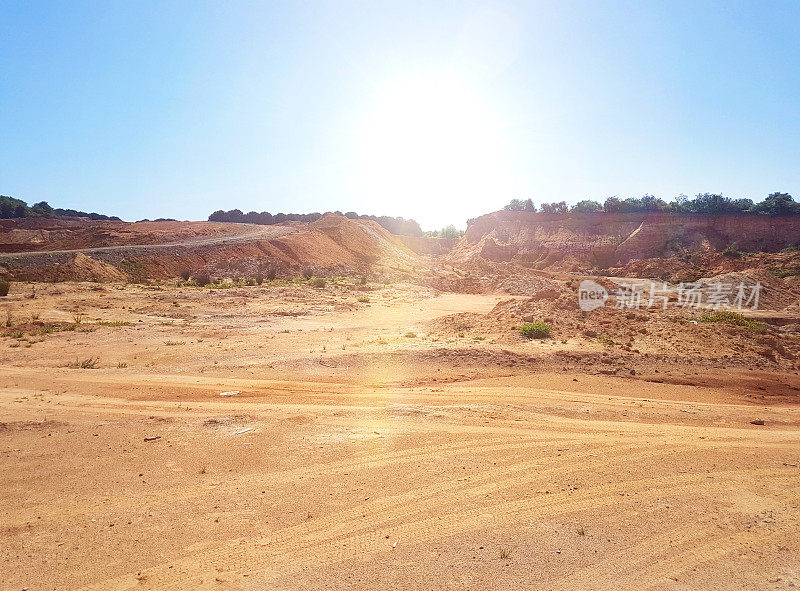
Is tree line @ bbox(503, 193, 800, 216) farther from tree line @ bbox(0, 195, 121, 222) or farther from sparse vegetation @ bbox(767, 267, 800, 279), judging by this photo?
tree line @ bbox(0, 195, 121, 222)

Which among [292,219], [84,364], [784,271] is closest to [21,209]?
[292,219]

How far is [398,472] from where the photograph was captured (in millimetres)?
5801

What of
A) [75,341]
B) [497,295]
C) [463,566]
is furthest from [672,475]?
[497,295]

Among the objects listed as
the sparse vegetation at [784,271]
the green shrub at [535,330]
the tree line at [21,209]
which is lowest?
the green shrub at [535,330]

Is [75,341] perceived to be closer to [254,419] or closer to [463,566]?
[254,419]

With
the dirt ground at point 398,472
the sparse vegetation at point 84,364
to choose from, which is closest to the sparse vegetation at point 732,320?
the dirt ground at point 398,472

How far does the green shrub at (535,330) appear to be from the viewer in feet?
51.0

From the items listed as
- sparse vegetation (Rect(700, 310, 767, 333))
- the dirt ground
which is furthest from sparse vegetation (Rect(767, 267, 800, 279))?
the dirt ground

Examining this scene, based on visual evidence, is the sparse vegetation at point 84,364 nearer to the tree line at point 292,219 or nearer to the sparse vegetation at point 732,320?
the sparse vegetation at point 732,320

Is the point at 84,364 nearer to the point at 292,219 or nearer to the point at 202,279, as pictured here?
the point at 202,279

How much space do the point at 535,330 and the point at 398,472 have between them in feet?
35.7

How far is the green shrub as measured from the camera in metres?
15.5

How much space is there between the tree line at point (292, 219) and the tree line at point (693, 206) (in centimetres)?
2626

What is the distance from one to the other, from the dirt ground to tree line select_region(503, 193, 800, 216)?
51.6 m
